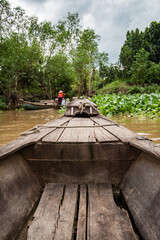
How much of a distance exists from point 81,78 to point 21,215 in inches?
681

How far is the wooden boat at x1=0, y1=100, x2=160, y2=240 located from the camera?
2.59 feet

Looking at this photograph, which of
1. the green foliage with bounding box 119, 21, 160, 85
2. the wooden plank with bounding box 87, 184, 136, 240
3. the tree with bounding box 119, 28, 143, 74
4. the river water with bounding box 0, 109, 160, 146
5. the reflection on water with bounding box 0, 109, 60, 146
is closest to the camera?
the wooden plank with bounding box 87, 184, 136, 240

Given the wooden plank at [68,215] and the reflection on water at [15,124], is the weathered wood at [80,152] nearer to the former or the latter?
the wooden plank at [68,215]

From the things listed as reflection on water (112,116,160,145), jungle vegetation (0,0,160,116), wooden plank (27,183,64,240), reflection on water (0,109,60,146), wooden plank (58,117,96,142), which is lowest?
reflection on water (0,109,60,146)

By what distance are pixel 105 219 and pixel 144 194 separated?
278 mm

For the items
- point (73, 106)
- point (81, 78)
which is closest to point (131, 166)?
point (73, 106)

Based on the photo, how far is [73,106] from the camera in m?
3.07

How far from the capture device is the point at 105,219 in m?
0.85

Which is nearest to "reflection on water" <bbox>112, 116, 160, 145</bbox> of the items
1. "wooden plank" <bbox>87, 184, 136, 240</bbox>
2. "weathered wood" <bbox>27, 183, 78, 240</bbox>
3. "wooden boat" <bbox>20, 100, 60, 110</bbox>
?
"wooden plank" <bbox>87, 184, 136, 240</bbox>

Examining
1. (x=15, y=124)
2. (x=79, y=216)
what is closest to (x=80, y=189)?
(x=79, y=216)

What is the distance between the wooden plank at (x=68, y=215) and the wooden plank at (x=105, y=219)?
10 centimetres

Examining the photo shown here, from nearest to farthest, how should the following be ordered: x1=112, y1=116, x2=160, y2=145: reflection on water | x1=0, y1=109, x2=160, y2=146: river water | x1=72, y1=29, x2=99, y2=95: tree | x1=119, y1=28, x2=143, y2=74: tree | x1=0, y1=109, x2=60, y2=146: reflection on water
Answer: x1=112, y1=116, x2=160, y2=145: reflection on water → x1=0, y1=109, x2=160, y2=146: river water → x1=0, y1=109, x2=60, y2=146: reflection on water → x1=72, y1=29, x2=99, y2=95: tree → x1=119, y1=28, x2=143, y2=74: tree

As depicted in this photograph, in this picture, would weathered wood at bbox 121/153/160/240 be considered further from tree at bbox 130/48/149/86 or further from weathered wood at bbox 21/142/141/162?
tree at bbox 130/48/149/86

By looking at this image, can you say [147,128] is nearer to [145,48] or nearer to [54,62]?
[54,62]
